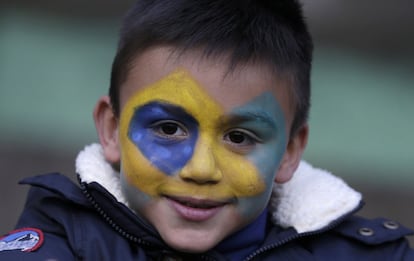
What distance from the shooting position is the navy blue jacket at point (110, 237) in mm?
2347

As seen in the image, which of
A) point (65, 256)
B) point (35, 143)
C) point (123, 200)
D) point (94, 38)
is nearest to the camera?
point (65, 256)

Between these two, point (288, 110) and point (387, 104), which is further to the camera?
point (387, 104)

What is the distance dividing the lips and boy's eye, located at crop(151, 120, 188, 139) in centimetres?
15

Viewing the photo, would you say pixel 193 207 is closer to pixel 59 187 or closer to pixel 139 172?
pixel 139 172

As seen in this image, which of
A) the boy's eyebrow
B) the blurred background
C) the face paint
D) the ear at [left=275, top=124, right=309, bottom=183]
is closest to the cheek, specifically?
the face paint

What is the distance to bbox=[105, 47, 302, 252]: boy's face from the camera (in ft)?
7.63

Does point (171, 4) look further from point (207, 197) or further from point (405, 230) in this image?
point (405, 230)

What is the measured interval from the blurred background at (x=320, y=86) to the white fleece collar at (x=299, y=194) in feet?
7.34

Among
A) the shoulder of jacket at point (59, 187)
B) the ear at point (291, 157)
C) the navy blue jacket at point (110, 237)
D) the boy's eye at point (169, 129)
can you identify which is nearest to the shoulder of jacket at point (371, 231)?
the navy blue jacket at point (110, 237)

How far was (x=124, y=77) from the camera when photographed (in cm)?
250

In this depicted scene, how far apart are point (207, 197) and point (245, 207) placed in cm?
14

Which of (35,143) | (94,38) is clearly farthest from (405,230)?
(94,38)

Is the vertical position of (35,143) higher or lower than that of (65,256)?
lower

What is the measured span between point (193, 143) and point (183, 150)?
0.03 metres
